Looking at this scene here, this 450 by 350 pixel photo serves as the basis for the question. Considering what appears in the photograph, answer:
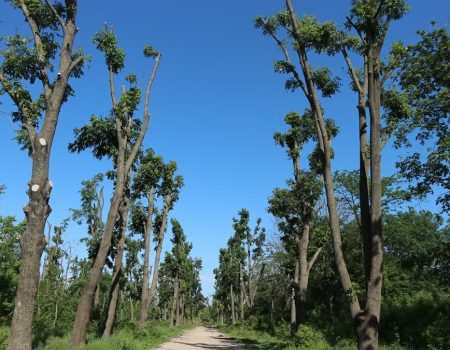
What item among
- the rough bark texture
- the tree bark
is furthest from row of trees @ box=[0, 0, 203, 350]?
the rough bark texture

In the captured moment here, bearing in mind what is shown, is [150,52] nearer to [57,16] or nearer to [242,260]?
[57,16]

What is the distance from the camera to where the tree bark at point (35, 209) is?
9109 millimetres

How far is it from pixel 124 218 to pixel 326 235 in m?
11.3

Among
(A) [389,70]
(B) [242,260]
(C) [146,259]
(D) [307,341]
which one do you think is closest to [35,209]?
(A) [389,70]

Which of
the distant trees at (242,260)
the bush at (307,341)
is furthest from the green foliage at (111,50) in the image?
the distant trees at (242,260)

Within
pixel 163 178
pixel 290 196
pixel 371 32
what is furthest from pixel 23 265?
pixel 163 178

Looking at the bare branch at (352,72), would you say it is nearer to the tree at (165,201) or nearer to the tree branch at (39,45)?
the tree branch at (39,45)

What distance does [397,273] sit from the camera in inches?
1115

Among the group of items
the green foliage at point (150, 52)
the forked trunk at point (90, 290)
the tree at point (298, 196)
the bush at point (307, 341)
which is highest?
the green foliage at point (150, 52)

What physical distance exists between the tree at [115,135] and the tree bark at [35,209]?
181 inches

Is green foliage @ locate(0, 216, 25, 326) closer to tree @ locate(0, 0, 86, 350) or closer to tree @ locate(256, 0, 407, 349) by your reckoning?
tree @ locate(0, 0, 86, 350)

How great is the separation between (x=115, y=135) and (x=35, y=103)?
6693 mm

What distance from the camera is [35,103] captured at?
1158 centimetres

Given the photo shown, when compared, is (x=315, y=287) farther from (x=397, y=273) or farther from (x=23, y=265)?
(x=23, y=265)
